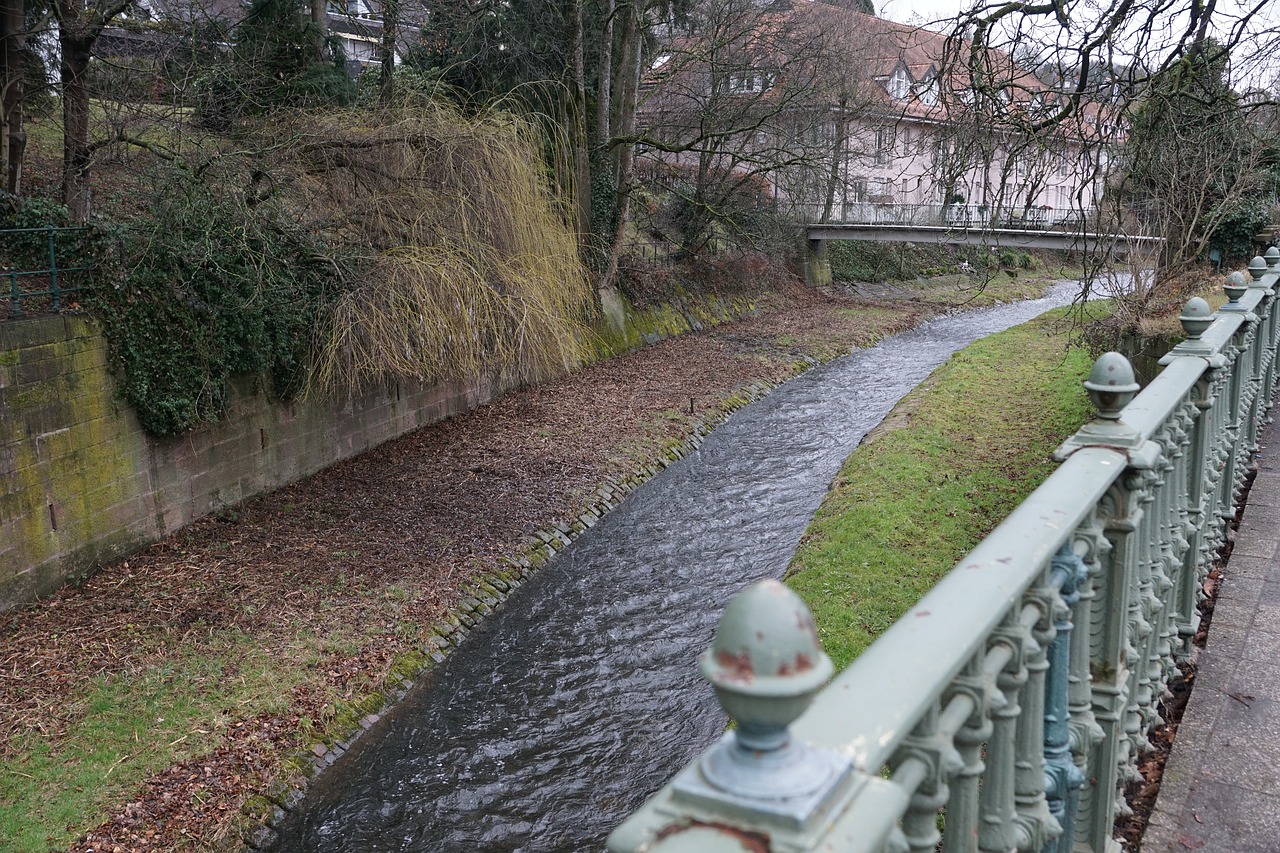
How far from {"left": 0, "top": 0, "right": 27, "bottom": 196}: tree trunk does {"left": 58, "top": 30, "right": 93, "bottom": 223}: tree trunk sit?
22.4 inches

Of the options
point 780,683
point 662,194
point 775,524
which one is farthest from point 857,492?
point 662,194

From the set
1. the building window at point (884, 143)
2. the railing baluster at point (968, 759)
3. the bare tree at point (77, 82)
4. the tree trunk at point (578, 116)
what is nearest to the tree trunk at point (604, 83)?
the tree trunk at point (578, 116)

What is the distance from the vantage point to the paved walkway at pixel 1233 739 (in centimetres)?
269

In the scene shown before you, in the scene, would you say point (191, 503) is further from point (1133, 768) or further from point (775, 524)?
point (1133, 768)

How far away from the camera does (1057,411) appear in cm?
1612

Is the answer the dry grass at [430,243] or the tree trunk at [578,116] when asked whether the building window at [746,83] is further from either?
Result: the dry grass at [430,243]

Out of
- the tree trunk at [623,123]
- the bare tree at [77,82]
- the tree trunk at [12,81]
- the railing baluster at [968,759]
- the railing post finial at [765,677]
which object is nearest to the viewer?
the railing post finial at [765,677]

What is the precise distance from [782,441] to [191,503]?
9.20 m

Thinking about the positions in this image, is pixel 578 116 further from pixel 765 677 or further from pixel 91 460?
pixel 765 677

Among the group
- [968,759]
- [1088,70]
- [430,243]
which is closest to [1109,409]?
[968,759]

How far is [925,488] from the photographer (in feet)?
41.2

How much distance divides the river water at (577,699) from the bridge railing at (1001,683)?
4.76 m

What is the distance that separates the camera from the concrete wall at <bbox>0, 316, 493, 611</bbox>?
8977mm

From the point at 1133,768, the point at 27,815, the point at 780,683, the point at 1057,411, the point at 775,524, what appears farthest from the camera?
the point at 1057,411
